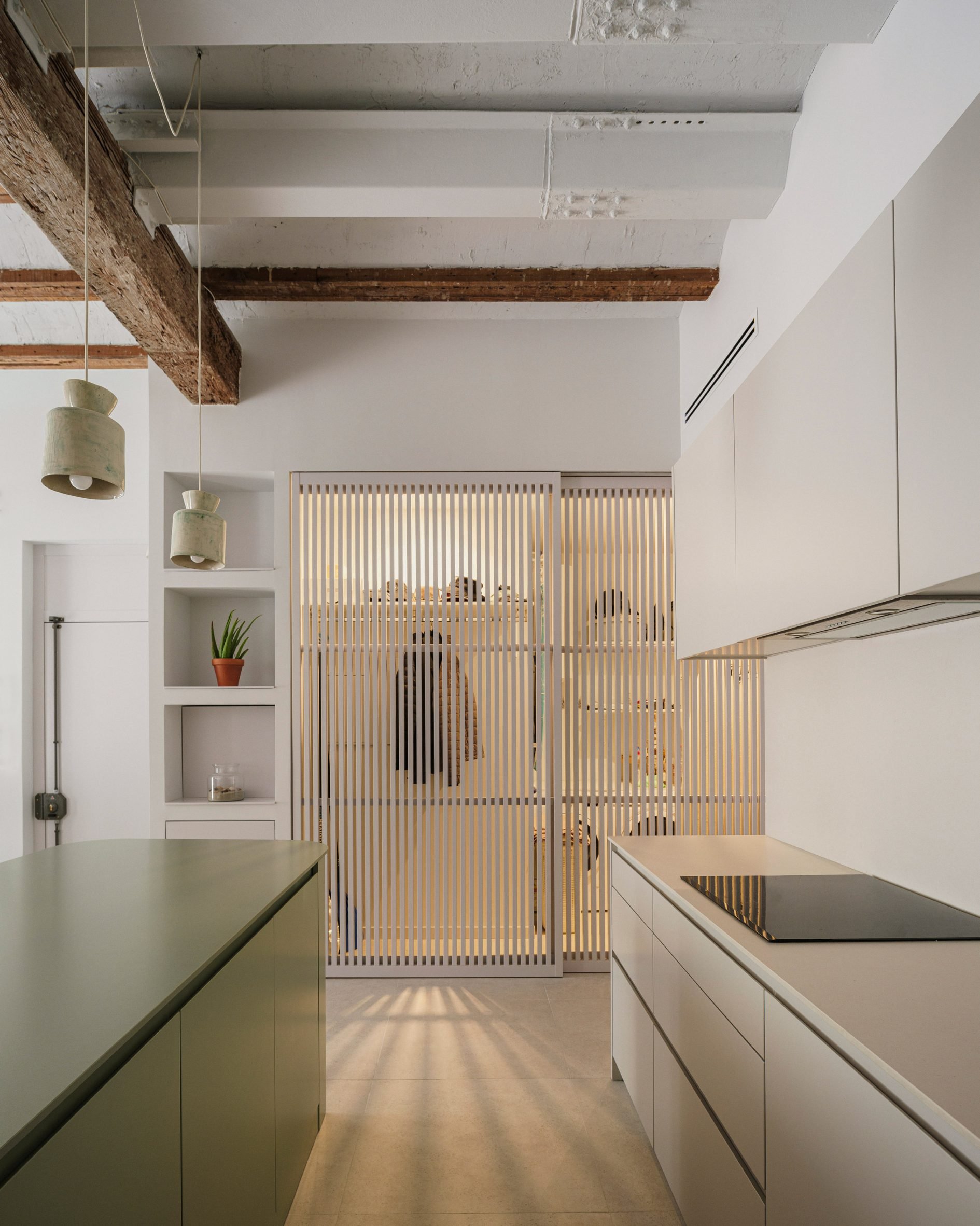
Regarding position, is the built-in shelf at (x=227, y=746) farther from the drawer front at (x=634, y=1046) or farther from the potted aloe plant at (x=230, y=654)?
the drawer front at (x=634, y=1046)

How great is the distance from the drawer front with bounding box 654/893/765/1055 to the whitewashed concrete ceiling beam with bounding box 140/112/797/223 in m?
2.23

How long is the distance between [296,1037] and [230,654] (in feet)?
7.34

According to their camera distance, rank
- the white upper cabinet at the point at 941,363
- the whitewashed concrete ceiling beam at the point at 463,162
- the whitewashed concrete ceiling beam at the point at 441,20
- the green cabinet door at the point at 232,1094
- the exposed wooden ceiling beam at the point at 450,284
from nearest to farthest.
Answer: the white upper cabinet at the point at 941,363 → the green cabinet door at the point at 232,1094 → the whitewashed concrete ceiling beam at the point at 441,20 → the whitewashed concrete ceiling beam at the point at 463,162 → the exposed wooden ceiling beam at the point at 450,284

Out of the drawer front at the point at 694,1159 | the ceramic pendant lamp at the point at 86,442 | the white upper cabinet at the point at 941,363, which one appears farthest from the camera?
the ceramic pendant lamp at the point at 86,442

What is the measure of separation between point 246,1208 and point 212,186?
8.94 ft

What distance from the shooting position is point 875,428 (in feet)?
4.99

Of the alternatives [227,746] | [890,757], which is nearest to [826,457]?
[890,757]

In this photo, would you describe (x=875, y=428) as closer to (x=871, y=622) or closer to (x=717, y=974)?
(x=871, y=622)

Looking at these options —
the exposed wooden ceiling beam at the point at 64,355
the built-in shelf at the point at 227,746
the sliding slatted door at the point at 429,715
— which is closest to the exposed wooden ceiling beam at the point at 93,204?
the exposed wooden ceiling beam at the point at 64,355

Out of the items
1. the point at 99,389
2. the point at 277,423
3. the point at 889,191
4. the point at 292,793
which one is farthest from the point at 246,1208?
the point at 277,423

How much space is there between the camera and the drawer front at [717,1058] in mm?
→ 1530

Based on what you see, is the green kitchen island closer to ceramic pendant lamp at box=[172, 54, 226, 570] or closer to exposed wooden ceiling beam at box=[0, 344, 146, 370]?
ceramic pendant lamp at box=[172, 54, 226, 570]

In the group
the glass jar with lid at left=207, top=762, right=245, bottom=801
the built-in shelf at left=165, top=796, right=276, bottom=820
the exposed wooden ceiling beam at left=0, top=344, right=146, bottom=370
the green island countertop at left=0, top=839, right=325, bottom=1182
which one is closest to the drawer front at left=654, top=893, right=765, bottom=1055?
the green island countertop at left=0, top=839, right=325, bottom=1182

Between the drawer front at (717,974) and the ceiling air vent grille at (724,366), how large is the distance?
209 centimetres
